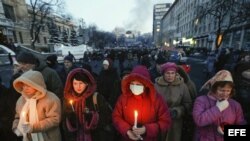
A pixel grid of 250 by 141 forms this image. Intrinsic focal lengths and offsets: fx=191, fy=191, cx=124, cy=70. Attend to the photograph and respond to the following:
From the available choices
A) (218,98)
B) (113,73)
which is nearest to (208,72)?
(113,73)

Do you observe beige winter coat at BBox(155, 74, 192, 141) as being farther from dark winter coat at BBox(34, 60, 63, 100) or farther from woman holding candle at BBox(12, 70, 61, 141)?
dark winter coat at BBox(34, 60, 63, 100)

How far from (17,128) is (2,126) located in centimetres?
93

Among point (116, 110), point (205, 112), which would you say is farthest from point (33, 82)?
point (205, 112)

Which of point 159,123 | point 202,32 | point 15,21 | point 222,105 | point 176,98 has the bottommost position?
point 159,123

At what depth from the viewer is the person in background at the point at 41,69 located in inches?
140

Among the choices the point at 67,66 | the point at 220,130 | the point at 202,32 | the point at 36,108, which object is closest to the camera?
the point at 220,130

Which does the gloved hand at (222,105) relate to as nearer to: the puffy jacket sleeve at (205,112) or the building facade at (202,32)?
the puffy jacket sleeve at (205,112)

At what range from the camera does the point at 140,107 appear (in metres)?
2.52

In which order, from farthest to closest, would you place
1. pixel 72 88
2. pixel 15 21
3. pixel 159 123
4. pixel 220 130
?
pixel 15 21 < pixel 72 88 < pixel 159 123 < pixel 220 130

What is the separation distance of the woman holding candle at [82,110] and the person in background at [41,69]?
1363mm

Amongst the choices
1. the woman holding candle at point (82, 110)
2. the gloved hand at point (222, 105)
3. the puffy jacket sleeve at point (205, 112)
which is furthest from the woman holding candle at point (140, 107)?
the gloved hand at point (222, 105)

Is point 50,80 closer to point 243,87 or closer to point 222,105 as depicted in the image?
point 222,105

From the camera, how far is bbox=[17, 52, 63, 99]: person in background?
3.56 meters

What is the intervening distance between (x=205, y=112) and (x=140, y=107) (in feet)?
2.72
